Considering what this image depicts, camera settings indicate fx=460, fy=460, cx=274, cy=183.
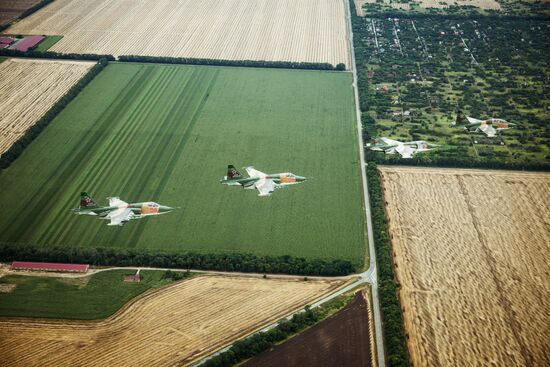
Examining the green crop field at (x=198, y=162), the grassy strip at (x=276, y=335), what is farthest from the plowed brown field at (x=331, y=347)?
the green crop field at (x=198, y=162)

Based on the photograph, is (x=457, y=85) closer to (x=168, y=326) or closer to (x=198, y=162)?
(x=198, y=162)

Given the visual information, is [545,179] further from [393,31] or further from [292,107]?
[393,31]

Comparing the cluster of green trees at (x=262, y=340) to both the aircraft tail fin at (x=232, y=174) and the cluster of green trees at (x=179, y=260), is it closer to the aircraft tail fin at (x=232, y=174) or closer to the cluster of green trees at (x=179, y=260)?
the cluster of green trees at (x=179, y=260)

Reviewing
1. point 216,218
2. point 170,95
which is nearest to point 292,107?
point 170,95

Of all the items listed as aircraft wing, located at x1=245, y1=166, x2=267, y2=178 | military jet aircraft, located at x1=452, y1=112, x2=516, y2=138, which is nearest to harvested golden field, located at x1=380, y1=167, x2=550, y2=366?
military jet aircraft, located at x1=452, y1=112, x2=516, y2=138

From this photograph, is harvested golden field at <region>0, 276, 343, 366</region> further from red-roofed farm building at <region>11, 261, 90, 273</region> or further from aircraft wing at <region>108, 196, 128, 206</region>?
aircraft wing at <region>108, 196, 128, 206</region>

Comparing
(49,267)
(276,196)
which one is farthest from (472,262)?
(49,267)
